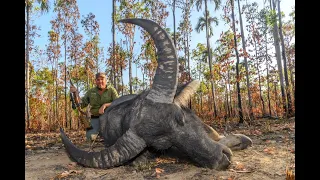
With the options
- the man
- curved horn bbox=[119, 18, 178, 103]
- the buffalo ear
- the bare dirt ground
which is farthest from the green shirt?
curved horn bbox=[119, 18, 178, 103]

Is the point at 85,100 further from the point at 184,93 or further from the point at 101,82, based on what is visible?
the point at 184,93

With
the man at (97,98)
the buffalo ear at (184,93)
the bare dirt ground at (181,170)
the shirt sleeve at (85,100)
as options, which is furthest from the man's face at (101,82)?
the buffalo ear at (184,93)

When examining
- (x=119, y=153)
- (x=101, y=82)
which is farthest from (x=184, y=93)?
(x=101, y=82)

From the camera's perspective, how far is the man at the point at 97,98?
6.32 m

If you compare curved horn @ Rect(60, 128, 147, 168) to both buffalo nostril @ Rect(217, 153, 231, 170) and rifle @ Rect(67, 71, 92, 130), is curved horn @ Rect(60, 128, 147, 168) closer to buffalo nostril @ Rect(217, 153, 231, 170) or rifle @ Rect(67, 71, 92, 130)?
buffalo nostril @ Rect(217, 153, 231, 170)

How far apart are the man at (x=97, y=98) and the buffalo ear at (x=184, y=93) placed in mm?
2489

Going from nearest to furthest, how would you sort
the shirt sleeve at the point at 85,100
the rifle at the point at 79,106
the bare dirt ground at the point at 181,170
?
the bare dirt ground at the point at 181,170 → the rifle at the point at 79,106 → the shirt sleeve at the point at 85,100

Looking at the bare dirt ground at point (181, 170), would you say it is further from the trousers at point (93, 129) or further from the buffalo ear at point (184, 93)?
the trousers at point (93, 129)

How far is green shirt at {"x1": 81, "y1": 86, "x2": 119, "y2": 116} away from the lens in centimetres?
634

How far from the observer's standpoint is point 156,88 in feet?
11.9

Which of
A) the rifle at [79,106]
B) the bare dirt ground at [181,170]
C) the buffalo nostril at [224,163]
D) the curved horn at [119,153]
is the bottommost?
the bare dirt ground at [181,170]

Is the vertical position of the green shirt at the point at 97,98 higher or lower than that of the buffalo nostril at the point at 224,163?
higher
